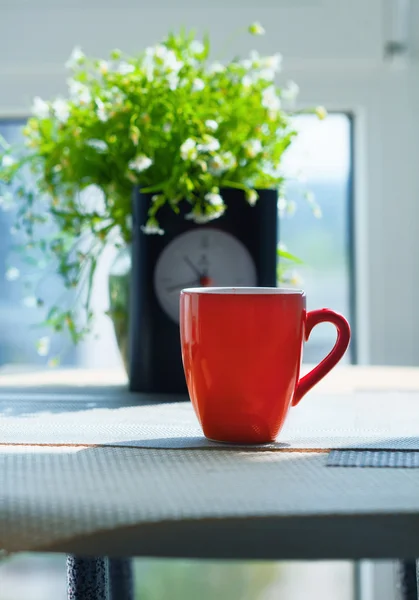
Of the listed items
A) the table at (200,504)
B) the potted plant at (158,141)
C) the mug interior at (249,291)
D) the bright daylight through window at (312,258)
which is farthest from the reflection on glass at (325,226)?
the table at (200,504)

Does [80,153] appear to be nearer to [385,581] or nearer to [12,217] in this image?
[12,217]

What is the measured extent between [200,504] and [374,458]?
0.57 feet

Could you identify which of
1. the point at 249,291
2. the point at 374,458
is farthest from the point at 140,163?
the point at 374,458

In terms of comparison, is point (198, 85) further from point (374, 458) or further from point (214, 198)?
point (374, 458)

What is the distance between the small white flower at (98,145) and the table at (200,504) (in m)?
0.46

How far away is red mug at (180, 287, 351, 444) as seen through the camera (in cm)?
62

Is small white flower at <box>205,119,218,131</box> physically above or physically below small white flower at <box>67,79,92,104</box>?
below

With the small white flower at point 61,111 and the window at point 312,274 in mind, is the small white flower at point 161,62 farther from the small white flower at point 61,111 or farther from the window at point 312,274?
the window at point 312,274

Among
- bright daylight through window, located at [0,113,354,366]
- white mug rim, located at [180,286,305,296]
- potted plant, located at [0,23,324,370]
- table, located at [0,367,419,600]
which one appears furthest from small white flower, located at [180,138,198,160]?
bright daylight through window, located at [0,113,354,366]

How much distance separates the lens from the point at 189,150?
0.88 meters

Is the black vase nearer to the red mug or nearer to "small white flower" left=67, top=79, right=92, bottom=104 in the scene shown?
"small white flower" left=67, top=79, right=92, bottom=104

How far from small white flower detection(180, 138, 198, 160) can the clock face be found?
0.10m

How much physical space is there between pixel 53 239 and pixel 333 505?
29.4 inches

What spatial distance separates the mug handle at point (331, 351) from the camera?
66cm
